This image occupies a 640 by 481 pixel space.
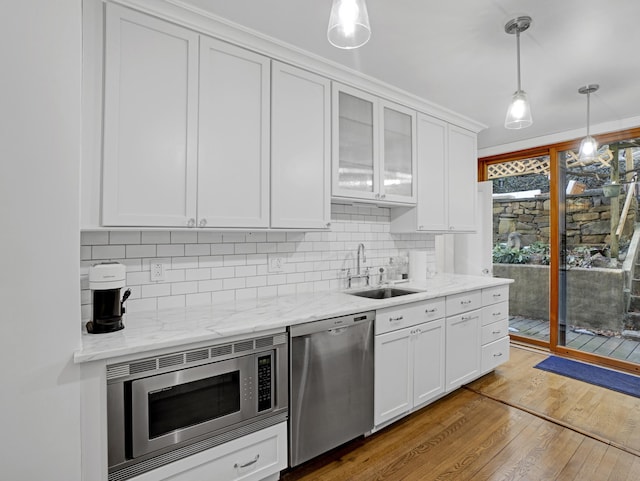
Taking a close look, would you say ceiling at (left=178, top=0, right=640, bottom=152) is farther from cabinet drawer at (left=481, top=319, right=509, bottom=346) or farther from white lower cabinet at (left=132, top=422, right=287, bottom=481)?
white lower cabinet at (left=132, top=422, right=287, bottom=481)

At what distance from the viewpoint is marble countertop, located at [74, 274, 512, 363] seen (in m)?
1.45

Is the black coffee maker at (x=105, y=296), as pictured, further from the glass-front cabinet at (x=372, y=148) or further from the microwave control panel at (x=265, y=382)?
the glass-front cabinet at (x=372, y=148)

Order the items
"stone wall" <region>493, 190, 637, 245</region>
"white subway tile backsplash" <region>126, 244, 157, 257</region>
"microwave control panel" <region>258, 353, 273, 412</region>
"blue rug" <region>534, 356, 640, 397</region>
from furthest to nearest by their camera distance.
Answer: "stone wall" <region>493, 190, 637, 245</region> → "blue rug" <region>534, 356, 640, 397</region> → "white subway tile backsplash" <region>126, 244, 157, 257</region> → "microwave control panel" <region>258, 353, 273, 412</region>

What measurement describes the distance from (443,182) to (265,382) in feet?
8.26

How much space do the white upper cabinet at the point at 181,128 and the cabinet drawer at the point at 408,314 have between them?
1.04 metres

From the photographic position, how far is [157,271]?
2092mm

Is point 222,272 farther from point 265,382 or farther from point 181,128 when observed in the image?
point 181,128

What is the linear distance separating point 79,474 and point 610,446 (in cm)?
307

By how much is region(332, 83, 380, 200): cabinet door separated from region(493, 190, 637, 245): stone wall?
2.69m

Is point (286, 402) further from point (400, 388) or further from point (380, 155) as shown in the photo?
point (380, 155)

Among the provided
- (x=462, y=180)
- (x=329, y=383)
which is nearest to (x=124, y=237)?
(x=329, y=383)

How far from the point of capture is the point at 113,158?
169 centimetres

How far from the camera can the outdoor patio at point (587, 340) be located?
3590 millimetres

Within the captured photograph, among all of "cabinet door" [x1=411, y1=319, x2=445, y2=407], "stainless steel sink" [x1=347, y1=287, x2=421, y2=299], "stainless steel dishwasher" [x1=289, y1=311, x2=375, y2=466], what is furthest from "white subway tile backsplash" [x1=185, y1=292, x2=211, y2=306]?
"cabinet door" [x1=411, y1=319, x2=445, y2=407]
